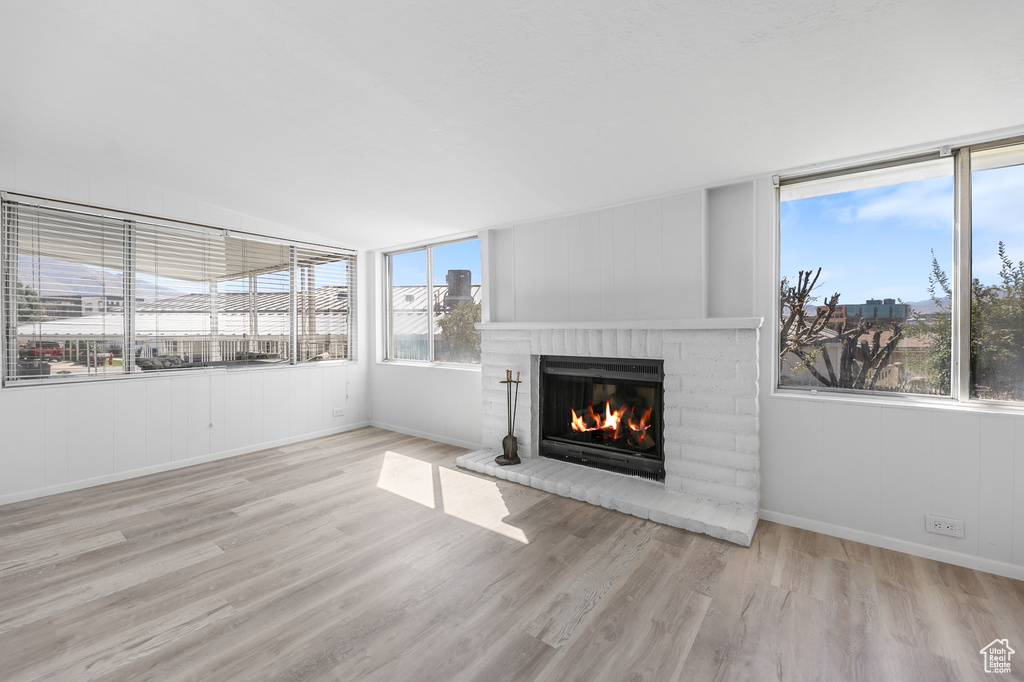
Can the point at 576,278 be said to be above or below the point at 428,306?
above

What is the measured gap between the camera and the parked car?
3.38 meters

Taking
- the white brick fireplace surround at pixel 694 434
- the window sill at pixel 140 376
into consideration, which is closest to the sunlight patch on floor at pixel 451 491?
the white brick fireplace surround at pixel 694 434

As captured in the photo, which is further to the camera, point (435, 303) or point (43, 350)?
point (435, 303)

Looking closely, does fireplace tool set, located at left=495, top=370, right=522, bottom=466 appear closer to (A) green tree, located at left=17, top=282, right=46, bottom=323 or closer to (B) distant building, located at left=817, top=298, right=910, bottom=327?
(B) distant building, located at left=817, top=298, right=910, bottom=327

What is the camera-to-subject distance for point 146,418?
153 inches

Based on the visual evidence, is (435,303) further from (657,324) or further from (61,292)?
(61,292)

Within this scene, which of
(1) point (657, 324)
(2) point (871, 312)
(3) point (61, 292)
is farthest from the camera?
(3) point (61, 292)

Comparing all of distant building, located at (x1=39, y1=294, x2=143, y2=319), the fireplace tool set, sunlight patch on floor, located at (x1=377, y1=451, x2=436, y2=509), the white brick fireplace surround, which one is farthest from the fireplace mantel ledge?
distant building, located at (x1=39, y1=294, x2=143, y2=319)

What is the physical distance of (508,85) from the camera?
222 cm

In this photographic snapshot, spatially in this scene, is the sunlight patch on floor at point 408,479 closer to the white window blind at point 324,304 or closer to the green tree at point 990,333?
the white window blind at point 324,304

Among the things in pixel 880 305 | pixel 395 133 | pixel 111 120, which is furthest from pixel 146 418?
pixel 880 305

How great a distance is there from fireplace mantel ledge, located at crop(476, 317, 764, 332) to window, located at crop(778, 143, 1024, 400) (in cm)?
38

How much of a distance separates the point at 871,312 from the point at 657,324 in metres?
1.27

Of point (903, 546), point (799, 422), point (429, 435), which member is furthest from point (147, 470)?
point (903, 546)
